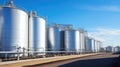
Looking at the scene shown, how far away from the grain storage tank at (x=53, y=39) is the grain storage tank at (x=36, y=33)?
26.8ft

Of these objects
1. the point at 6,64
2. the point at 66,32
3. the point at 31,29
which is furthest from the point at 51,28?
the point at 6,64

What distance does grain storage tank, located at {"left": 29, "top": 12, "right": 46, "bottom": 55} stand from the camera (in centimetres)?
2947

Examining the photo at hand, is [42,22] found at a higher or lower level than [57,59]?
higher

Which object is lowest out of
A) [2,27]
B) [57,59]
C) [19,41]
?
[57,59]

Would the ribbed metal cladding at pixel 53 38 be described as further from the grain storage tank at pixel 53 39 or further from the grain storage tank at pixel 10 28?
the grain storage tank at pixel 10 28

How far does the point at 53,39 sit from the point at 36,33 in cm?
1164

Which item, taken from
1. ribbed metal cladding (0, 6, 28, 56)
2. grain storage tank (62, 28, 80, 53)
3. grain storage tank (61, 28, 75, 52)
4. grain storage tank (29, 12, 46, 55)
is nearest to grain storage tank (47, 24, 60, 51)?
grain storage tank (61, 28, 75, 52)

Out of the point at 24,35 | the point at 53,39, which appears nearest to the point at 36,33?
the point at 24,35

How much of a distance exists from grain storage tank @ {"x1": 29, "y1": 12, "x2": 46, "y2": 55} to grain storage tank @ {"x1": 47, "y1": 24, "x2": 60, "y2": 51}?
8.15 m

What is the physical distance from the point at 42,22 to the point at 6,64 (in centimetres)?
1875

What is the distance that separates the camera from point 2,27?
22.8 meters

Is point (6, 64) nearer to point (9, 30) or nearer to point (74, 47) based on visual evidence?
point (9, 30)

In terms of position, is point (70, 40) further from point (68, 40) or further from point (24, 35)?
point (24, 35)

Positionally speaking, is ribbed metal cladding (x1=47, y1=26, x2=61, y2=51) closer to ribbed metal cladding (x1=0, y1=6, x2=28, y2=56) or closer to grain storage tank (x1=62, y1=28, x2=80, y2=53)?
grain storage tank (x1=62, y1=28, x2=80, y2=53)
